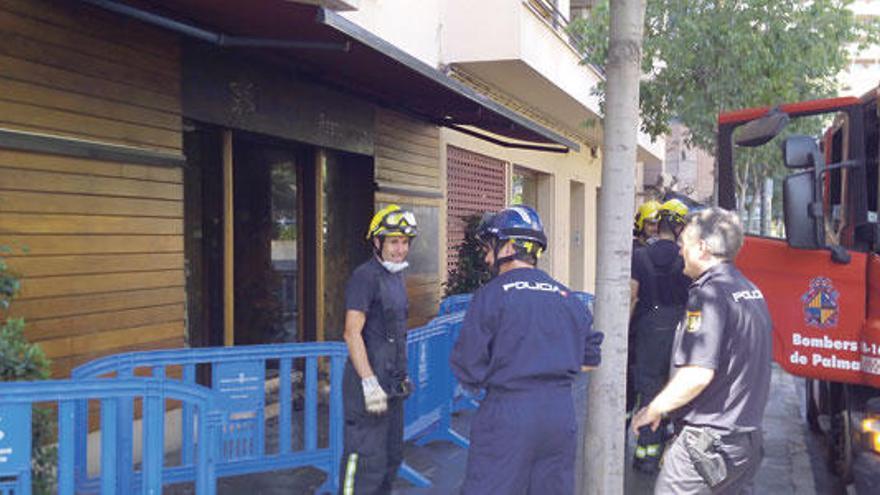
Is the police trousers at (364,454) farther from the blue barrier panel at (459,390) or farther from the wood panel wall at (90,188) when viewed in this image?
the wood panel wall at (90,188)

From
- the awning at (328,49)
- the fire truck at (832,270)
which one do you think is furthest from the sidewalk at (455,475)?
the awning at (328,49)

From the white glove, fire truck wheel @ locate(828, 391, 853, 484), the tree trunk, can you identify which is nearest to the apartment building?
the tree trunk

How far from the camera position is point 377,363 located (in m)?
4.27

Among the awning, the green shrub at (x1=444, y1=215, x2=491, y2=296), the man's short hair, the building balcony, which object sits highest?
the building balcony

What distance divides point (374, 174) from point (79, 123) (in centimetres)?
389

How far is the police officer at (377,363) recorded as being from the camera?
408 cm

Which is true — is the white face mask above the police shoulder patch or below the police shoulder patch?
above

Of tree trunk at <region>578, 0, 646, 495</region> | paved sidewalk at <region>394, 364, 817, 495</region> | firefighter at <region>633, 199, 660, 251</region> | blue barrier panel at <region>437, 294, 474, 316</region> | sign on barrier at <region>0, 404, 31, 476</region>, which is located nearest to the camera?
sign on barrier at <region>0, 404, 31, 476</region>

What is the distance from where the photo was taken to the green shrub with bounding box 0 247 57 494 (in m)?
3.22

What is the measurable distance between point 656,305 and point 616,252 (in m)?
1.81

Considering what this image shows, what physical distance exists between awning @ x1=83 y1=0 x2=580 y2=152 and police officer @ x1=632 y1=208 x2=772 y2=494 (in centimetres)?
261

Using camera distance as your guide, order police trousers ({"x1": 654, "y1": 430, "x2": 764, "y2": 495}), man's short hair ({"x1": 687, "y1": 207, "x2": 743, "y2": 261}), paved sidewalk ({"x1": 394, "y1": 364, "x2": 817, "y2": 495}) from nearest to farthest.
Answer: police trousers ({"x1": 654, "y1": 430, "x2": 764, "y2": 495}) < man's short hair ({"x1": 687, "y1": 207, "x2": 743, "y2": 261}) < paved sidewalk ({"x1": 394, "y1": 364, "x2": 817, "y2": 495})

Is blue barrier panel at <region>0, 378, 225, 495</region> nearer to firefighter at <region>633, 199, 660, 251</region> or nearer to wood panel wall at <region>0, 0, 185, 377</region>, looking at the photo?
wood panel wall at <region>0, 0, 185, 377</region>

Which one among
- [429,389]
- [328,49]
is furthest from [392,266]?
[328,49]
